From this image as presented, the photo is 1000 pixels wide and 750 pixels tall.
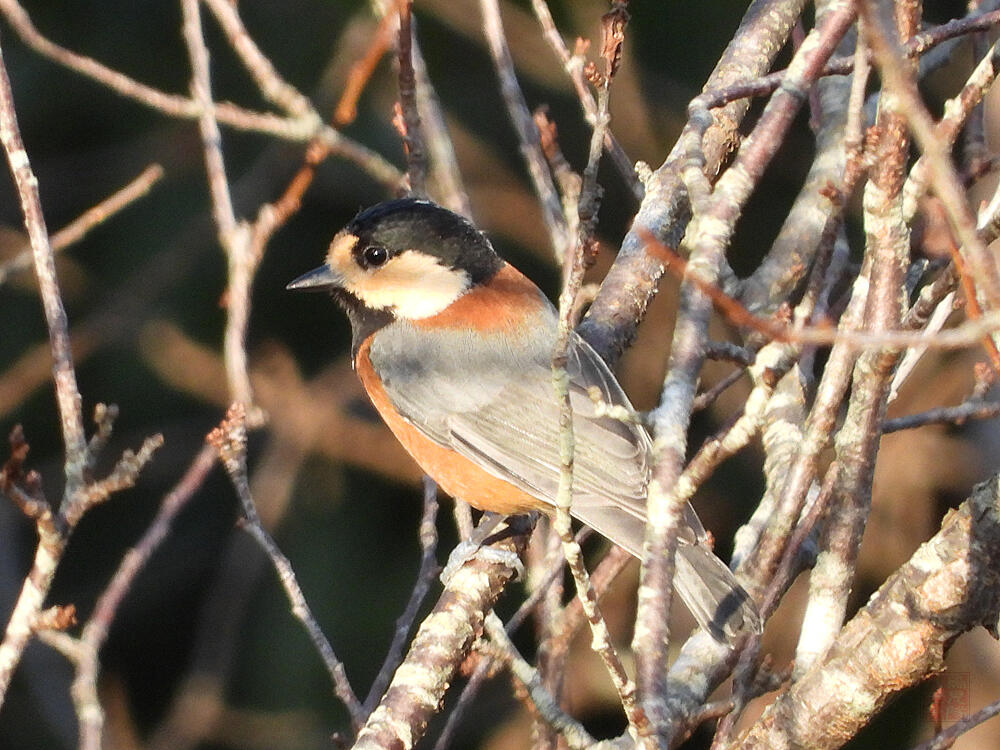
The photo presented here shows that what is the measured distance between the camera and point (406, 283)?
154 inches

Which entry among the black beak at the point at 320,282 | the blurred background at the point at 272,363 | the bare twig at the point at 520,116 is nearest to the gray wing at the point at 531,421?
the black beak at the point at 320,282

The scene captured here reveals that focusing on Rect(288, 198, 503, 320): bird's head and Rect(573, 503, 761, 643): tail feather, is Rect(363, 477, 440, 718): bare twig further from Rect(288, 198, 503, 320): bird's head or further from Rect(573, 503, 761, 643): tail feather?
Answer: Rect(288, 198, 503, 320): bird's head

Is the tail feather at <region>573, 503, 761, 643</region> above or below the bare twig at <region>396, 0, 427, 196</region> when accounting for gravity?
below

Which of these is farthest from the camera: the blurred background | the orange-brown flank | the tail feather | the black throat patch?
the blurred background

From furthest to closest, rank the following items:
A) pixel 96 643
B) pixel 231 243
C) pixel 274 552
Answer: pixel 231 243 < pixel 274 552 < pixel 96 643

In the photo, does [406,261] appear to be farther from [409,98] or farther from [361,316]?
[409,98]

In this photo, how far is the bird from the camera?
339 centimetres

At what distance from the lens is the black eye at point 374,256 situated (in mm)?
3877

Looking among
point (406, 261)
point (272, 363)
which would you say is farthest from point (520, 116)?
point (272, 363)

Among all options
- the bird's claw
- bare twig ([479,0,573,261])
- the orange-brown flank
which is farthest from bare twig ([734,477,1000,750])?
bare twig ([479,0,573,261])

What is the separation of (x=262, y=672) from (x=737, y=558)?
10.0 ft

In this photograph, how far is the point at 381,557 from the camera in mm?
5539

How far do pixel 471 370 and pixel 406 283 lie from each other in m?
0.37

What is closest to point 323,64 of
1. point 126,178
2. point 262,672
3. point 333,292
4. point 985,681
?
point 126,178
